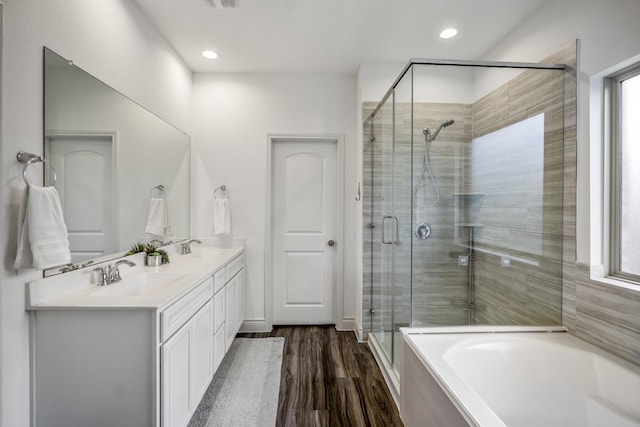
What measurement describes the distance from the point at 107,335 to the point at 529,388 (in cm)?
191

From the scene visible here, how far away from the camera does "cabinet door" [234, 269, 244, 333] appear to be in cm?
270

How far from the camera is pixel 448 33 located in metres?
2.32

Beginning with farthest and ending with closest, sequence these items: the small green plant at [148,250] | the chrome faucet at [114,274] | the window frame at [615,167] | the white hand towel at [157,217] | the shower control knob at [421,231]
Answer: the white hand towel at [157,217], the small green plant at [148,250], the shower control knob at [421,231], the chrome faucet at [114,274], the window frame at [615,167]

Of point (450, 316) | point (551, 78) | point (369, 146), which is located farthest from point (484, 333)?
point (369, 146)

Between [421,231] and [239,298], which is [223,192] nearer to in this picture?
[239,298]

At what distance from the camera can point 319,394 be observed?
2.06 metres

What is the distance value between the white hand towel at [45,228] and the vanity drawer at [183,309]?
49 cm

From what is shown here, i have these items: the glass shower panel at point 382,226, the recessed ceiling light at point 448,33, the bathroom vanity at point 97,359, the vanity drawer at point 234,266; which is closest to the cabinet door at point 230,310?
the vanity drawer at point 234,266

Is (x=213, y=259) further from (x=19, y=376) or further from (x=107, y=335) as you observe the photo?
(x=19, y=376)

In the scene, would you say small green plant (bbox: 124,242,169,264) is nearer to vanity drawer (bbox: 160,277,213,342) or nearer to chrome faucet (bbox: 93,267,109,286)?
chrome faucet (bbox: 93,267,109,286)

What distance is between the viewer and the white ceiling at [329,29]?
2021 millimetres

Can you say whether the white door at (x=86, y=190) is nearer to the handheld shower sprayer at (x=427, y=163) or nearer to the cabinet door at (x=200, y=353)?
the cabinet door at (x=200, y=353)

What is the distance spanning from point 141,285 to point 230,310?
32.2 inches

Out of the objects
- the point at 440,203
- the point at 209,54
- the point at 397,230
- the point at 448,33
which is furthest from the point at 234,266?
the point at 448,33
